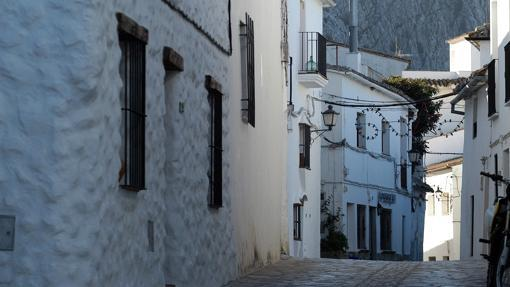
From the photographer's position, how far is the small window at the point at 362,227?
40.5m

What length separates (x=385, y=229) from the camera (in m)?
44.2

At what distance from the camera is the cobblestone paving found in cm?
1606

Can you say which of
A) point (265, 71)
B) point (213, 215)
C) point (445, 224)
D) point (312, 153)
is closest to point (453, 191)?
point (445, 224)

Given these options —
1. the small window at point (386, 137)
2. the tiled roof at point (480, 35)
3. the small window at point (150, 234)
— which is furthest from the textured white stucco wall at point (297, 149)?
the small window at point (150, 234)

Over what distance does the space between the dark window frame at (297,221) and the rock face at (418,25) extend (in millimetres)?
53387

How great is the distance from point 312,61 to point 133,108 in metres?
20.3

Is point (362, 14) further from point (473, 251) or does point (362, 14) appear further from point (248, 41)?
point (248, 41)

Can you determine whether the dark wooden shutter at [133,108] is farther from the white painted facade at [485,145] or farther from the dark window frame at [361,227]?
the dark window frame at [361,227]

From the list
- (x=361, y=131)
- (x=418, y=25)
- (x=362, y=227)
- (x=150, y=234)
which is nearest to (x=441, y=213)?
(x=362, y=227)

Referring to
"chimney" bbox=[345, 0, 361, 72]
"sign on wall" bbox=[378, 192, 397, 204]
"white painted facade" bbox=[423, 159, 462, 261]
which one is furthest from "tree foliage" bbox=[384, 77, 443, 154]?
"sign on wall" bbox=[378, 192, 397, 204]

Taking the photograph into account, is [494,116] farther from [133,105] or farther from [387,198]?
[133,105]

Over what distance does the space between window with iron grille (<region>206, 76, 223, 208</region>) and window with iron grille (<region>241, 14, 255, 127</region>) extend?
7.75 ft

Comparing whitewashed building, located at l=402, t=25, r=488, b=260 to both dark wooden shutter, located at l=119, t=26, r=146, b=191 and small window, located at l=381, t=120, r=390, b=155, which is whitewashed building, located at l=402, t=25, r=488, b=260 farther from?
dark wooden shutter, located at l=119, t=26, r=146, b=191

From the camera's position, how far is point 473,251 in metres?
31.6
